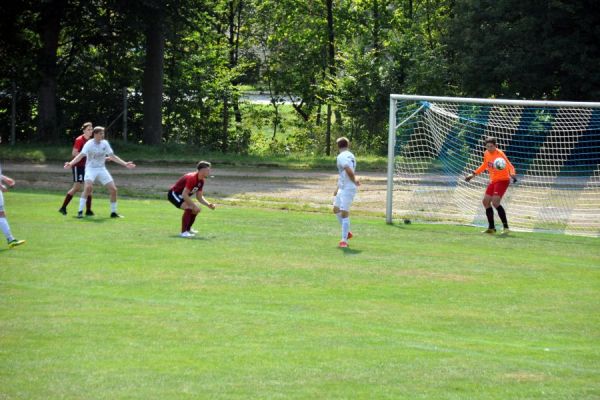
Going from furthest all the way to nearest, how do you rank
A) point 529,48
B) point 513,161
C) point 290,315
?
point 529,48 → point 513,161 → point 290,315

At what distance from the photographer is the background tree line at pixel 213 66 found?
120 feet

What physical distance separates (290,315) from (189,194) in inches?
268

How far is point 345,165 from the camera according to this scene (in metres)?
18.3

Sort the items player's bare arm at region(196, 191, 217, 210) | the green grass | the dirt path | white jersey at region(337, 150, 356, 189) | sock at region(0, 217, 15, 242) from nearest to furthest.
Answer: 1. sock at region(0, 217, 15, 242)
2. white jersey at region(337, 150, 356, 189)
3. player's bare arm at region(196, 191, 217, 210)
4. the dirt path
5. the green grass

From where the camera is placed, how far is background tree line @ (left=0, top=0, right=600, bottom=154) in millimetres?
36594

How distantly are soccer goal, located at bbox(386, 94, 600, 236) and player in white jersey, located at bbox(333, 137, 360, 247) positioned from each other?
5021 millimetres

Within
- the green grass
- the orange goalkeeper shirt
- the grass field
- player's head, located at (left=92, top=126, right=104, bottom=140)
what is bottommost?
the grass field

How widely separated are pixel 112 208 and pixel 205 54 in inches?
936

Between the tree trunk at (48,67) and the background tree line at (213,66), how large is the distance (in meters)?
0.04

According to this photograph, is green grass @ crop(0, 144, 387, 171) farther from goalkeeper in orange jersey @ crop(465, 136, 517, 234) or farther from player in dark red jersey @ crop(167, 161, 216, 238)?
player in dark red jersey @ crop(167, 161, 216, 238)

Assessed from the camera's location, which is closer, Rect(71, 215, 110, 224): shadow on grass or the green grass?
Rect(71, 215, 110, 224): shadow on grass

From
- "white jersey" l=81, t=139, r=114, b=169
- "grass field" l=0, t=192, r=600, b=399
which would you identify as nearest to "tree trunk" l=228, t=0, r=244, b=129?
"white jersey" l=81, t=139, r=114, b=169

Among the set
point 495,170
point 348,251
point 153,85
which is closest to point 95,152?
point 348,251

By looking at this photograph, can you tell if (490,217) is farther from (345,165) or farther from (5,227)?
(5,227)
